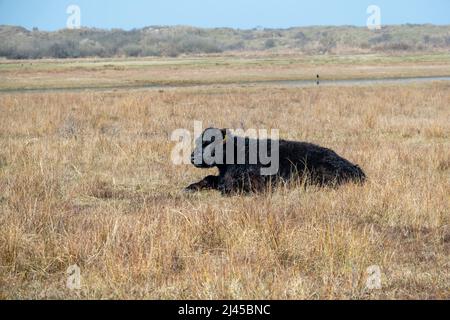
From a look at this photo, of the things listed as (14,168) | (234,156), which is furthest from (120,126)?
(234,156)

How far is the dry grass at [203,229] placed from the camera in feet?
17.7

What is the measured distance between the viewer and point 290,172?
30.6 feet

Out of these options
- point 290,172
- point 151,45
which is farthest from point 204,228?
point 151,45

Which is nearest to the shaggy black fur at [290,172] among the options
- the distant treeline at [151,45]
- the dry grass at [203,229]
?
the dry grass at [203,229]

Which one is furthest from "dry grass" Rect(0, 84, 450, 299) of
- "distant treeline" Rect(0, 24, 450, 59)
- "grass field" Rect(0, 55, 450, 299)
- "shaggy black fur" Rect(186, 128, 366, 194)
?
"distant treeline" Rect(0, 24, 450, 59)

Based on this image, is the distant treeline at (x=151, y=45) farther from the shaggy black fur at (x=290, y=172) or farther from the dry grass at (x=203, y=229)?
the shaggy black fur at (x=290, y=172)

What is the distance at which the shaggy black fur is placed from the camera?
30.3 ft

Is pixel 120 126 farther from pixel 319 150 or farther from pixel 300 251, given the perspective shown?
pixel 300 251

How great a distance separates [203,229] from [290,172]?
295cm

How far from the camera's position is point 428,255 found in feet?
20.4

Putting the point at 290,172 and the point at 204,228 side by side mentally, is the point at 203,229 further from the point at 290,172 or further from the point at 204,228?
the point at 290,172
